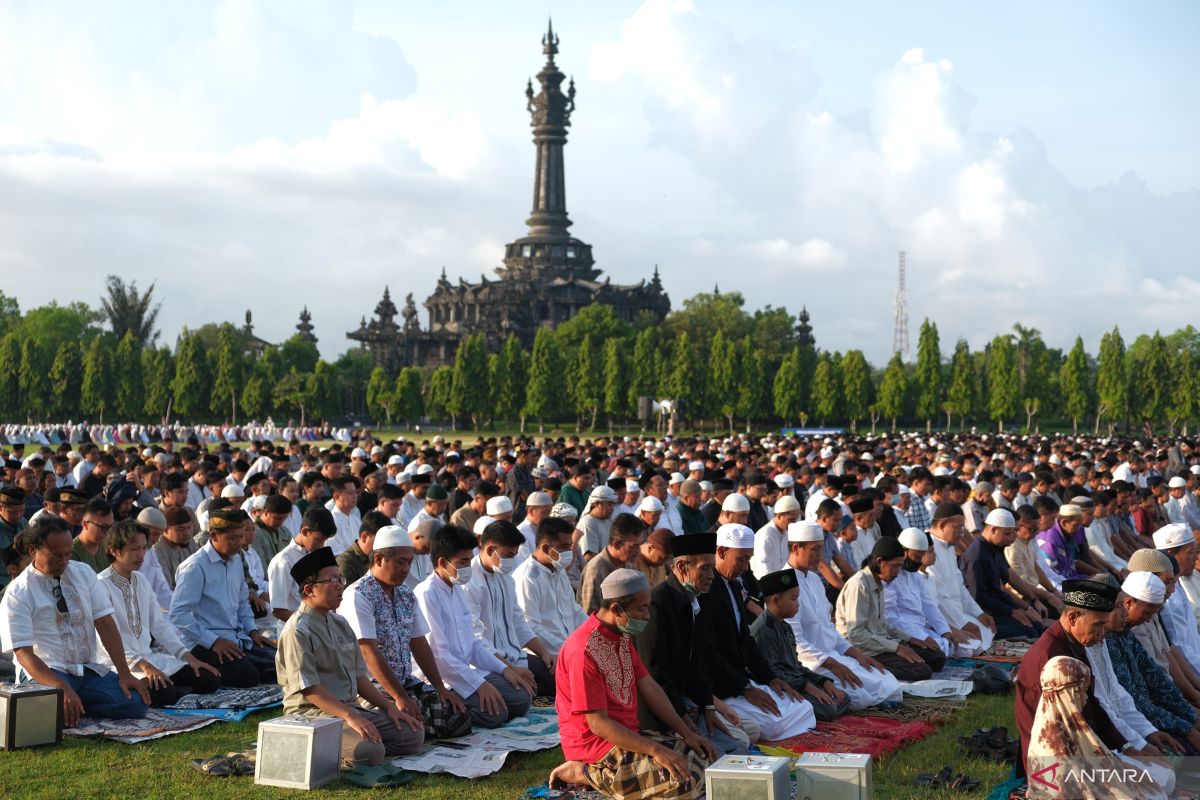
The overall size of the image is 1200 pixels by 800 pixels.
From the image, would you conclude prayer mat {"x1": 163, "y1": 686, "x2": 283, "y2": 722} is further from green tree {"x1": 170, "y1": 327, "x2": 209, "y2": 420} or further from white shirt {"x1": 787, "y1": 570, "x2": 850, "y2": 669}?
green tree {"x1": 170, "y1": 327, "x2": 209, "y2": 420}

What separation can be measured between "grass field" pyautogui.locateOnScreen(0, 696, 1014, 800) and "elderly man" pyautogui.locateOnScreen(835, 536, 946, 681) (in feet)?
5.71

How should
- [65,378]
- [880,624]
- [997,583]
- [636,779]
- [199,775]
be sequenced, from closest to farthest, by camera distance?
1. [636,779]
2. [199,775]
3. [880,624]
4. [997,583]
5. [65,378]

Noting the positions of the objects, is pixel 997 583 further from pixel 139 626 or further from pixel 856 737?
pixel 139 626

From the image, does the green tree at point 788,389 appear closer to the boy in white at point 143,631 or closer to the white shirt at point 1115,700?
the boy in white at point 143,631

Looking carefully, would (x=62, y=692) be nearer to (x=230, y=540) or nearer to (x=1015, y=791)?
(x=230, y=540)

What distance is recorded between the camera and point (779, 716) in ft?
24.9

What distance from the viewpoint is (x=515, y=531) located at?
863 cm

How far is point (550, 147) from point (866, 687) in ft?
336

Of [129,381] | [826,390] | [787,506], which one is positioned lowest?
[787,506]

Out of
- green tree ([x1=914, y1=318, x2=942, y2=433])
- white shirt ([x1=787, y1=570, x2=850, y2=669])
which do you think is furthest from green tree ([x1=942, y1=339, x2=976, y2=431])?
white shirt ([x1=787, y1=570, x2=850, y2=669])

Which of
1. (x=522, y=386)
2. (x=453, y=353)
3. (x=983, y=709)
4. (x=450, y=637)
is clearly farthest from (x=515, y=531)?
(x=453, y=353)

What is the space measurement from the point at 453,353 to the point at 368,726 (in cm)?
8787

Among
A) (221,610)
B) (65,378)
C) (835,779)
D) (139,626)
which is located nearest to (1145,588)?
(835,779)

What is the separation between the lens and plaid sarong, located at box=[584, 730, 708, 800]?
600 centimetres
